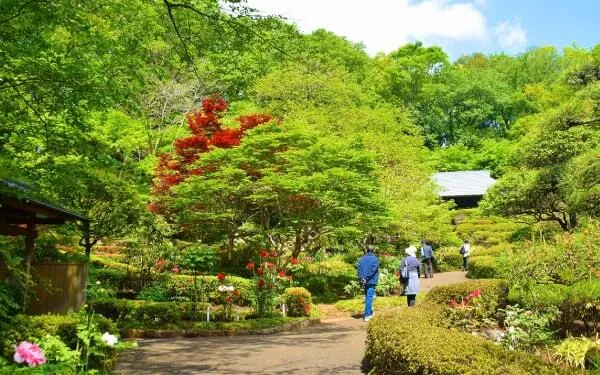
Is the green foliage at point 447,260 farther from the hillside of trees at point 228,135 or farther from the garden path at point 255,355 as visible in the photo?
the garden path at point 255,355

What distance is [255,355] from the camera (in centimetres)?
816

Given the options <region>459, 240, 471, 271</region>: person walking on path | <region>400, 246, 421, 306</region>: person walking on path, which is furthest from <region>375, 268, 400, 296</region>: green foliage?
<region>459, 240, 471, 271</region>: person walking on path

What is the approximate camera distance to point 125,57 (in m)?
7.88

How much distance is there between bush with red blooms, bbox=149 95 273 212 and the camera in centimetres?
1781

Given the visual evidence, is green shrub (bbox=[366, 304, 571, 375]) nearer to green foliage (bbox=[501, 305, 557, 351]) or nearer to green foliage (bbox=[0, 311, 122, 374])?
green foliage (bbox=[501, 305, 557, 351])

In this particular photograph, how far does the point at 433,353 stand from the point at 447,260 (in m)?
21.8

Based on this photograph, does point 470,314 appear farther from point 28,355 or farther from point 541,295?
point 28,355

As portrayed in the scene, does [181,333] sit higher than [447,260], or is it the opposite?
[447,260]

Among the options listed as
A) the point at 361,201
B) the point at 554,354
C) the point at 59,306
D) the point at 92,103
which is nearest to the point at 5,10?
the point at 92,103

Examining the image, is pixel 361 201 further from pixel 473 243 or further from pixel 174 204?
pixel 473 243

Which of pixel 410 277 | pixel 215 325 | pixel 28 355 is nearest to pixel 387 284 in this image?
pixel 410 277

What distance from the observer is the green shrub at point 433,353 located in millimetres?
4645

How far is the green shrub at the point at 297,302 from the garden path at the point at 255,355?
2055mm

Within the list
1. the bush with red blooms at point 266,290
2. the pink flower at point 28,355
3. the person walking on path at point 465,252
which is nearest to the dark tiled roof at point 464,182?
the person walking on path at point 465,252
